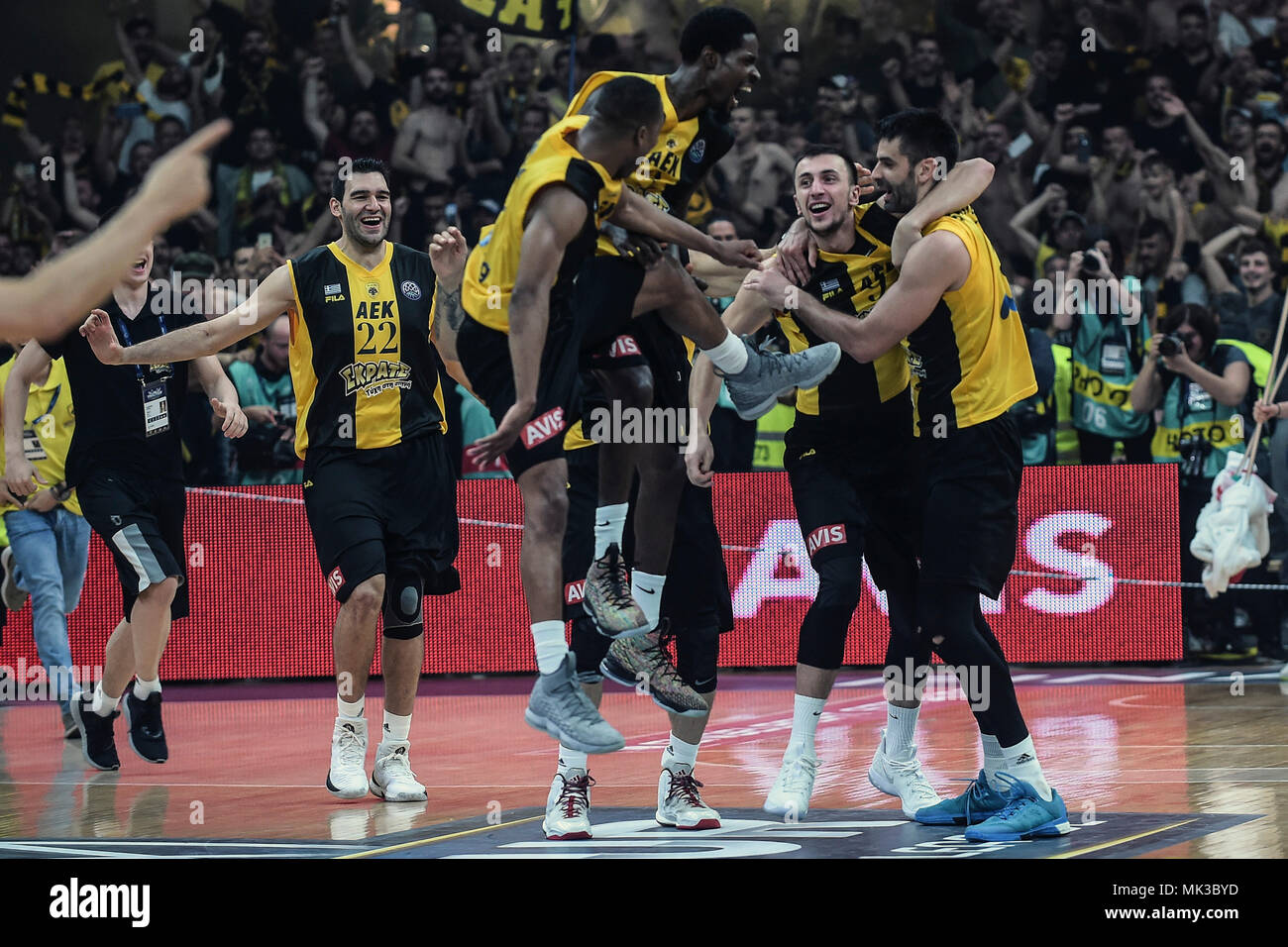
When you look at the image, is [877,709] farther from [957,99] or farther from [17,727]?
[957,99]

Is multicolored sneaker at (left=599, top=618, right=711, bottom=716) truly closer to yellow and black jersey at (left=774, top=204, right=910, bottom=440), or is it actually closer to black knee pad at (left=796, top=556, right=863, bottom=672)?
black knee pad at (left=796, top=556, right=863, bottom=672)

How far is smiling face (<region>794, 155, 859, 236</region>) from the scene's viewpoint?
652cm

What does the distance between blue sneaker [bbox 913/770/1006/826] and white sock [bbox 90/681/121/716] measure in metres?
4.31

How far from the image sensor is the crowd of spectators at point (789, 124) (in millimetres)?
13641

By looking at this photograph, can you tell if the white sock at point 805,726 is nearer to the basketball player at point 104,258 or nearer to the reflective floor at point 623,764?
the reflective floor at point 623,764

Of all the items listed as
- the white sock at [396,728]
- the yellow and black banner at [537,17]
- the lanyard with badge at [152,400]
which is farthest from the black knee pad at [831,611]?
the yellow and black banner at [537,17]

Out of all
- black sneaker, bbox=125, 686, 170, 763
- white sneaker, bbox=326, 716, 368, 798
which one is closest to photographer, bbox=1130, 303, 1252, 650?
white sneaker, bbox=326, 716, 368, 798

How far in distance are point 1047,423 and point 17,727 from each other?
703 cm

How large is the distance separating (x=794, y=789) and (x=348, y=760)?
80.2 inches

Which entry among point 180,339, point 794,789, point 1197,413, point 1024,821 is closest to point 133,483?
point 180,339

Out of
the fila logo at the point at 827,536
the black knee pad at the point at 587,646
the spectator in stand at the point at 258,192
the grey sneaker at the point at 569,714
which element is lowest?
the grey sneaker at the point at 569,714

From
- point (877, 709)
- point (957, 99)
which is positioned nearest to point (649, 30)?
point (957, 99)

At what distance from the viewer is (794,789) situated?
636 centimetres

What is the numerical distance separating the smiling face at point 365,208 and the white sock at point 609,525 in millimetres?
2030
